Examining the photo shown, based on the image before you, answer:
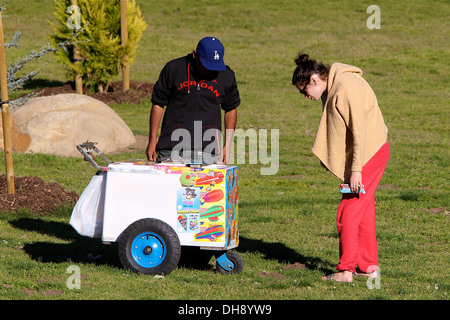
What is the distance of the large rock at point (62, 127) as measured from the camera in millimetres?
12766

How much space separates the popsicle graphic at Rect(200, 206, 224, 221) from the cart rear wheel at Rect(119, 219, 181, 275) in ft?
1.03

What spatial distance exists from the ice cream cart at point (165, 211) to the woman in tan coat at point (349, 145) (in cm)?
93

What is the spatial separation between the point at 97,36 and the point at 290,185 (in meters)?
8.41

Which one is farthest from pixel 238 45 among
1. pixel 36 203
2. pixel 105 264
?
pixel 105 264

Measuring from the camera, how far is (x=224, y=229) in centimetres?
587

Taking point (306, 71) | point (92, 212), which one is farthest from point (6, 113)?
point (306, 71)

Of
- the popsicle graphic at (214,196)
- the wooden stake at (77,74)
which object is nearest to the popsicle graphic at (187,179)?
the popsicle graphic at (214,196)

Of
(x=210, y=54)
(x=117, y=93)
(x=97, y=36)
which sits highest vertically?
(x=97, y=36)

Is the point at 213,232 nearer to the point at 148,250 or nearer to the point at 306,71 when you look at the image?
the point at 148,250

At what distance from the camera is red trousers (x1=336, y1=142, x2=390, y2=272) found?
5.89 metres

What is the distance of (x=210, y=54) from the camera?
6098mm

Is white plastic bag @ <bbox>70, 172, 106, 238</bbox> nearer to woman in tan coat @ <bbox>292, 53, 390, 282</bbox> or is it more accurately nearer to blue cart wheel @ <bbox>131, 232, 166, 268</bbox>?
blue cart wheel @ <bbox>131, 232, 166, 268</bbox>

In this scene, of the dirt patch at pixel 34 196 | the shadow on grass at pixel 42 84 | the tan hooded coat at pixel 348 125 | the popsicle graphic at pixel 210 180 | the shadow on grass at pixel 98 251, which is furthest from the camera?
the shadow on grass at pixel 42 84

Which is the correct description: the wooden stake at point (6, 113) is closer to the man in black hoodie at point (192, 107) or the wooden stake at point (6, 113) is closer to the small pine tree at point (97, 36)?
the man in black hoodie at point (192, 107)
